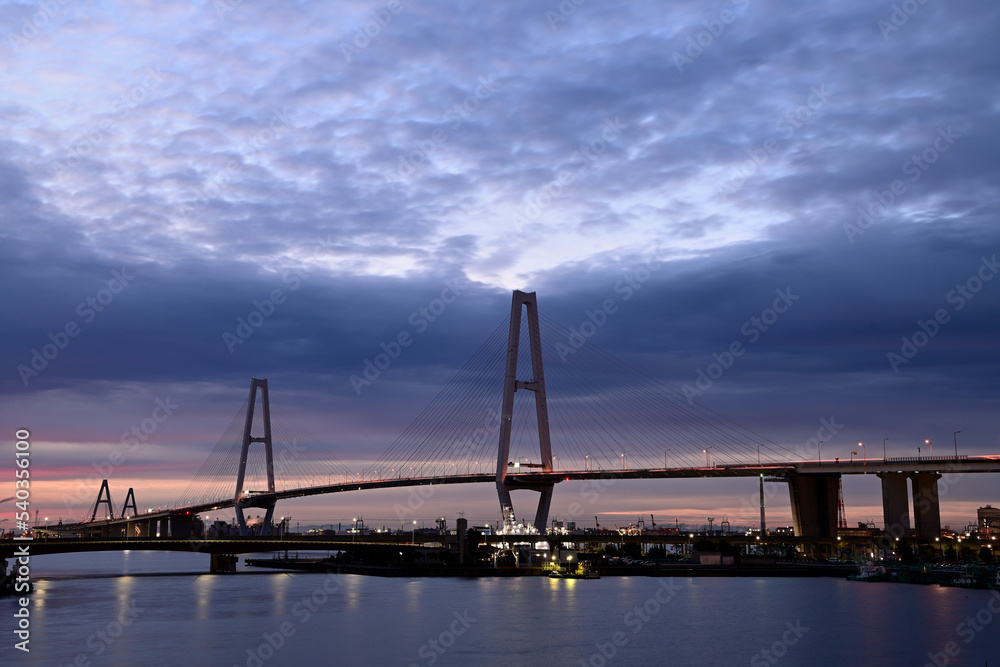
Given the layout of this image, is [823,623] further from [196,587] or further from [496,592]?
[196,587]

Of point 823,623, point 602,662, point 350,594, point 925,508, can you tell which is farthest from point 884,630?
point 925,508

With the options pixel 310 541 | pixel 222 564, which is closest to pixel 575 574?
pixel 310 541

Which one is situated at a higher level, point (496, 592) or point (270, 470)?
point (270, 470)

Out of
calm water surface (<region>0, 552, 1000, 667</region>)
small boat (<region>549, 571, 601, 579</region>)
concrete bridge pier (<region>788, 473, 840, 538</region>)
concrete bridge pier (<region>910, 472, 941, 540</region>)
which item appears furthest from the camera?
concrete bridge pier (<region>788, 473, 840, 538</region>)

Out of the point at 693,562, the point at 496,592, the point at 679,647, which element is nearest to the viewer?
the point at 679,647

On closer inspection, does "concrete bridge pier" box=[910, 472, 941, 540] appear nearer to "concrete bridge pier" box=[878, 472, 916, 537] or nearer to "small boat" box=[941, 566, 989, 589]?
"concrete bridge pier" box=[878, 472, 916, 537]

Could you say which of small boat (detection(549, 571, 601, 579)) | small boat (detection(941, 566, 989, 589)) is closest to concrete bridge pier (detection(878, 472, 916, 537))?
small boat (detection(941, 566, 989, 589))
